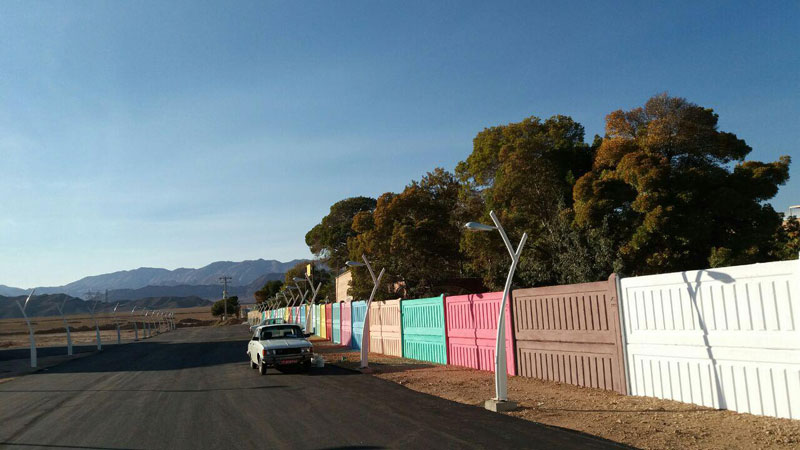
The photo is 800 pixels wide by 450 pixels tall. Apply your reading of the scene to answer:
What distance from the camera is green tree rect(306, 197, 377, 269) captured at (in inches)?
2913

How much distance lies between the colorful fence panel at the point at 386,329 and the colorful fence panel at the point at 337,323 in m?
8.46

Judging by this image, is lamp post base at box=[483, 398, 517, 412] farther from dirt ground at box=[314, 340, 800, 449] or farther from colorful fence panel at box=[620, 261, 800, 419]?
colorful fence panel at box=[620, 261, 800, 419]

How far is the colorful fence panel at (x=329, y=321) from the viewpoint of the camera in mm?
39312

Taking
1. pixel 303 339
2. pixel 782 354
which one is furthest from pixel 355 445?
pixel 303 339

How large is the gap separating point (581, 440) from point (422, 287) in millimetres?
27724

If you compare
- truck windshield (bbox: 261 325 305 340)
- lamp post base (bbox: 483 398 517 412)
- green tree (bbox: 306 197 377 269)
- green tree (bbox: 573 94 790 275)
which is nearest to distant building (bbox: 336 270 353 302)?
green tree (bbox: 306 197 377 269)

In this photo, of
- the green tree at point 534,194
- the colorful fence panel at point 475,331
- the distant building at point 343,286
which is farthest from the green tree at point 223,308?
the colorful fence panel at point 475,331

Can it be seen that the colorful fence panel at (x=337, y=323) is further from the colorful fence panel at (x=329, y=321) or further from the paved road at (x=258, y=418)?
the paved road at (x=258, y=418)

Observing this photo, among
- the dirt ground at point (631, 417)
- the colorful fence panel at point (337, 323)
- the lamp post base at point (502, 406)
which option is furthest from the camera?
the colorful fence panel at point (337, 323)

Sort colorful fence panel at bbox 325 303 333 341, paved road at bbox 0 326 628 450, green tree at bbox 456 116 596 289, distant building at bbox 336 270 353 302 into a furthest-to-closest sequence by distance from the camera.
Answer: distant building at bbox 336 270 353 302, colorful fence panel at bbox 325 303 333 341, green tree at bbox 456 116 596 289, paved road at bbox 0 326 628 450

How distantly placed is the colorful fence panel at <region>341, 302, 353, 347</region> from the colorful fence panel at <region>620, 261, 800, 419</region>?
75.1 feet

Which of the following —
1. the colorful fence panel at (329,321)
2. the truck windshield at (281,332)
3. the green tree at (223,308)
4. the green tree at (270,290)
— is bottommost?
the green tree at (223,308)

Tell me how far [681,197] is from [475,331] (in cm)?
1101

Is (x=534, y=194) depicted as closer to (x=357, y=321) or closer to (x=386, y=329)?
(x=386, y=329)
